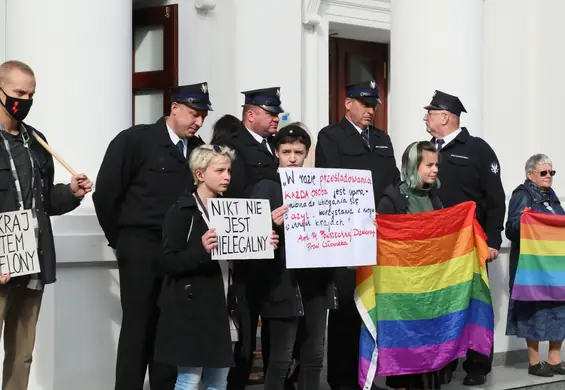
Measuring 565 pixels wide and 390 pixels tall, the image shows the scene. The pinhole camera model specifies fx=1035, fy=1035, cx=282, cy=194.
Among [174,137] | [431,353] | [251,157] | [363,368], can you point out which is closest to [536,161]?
[431,353]

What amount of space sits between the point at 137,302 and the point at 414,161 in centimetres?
196

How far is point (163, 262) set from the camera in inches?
220

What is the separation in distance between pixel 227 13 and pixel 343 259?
13.1ft

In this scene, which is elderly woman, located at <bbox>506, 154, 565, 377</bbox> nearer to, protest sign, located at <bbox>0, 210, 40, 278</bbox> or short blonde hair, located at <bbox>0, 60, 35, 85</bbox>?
protest sign, located at <bbox>0, 210, 40, 278</bbox>

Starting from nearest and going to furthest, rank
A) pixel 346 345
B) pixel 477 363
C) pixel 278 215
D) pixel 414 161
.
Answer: pixel 278 215
pixel 414 161
pixel 346 345
pixel 477 363

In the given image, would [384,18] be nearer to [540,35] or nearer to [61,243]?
[540,35]

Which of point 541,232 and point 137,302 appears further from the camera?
point 541,232

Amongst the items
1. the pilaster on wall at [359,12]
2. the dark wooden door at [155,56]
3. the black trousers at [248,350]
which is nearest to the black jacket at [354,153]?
the black trousers at [248,350]

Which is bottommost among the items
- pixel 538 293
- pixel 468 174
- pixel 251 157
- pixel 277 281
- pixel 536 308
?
pixel 536 308

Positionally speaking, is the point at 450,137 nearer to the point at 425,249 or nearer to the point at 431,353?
the point at 425,249

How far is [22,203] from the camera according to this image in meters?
5.52

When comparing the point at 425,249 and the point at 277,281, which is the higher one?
the point at 425,249

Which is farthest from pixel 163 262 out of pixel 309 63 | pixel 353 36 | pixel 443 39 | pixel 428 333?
pixel 353 36

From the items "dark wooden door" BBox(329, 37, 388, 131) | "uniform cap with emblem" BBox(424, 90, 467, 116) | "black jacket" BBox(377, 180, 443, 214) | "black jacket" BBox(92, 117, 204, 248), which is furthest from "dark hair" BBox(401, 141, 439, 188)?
"dark wooden door" BBox(329, 37, 388, 131)
